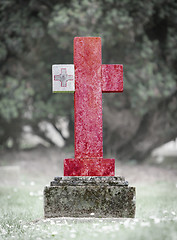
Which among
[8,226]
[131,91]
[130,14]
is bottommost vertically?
[8,226]

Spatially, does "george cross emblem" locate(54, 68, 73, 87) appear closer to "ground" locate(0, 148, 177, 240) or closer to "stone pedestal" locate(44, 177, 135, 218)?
"stone pedestal" locate(44, 177, 135, 218)

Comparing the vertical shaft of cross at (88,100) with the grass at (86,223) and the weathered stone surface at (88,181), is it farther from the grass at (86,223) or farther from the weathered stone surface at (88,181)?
the grass at (86,223)

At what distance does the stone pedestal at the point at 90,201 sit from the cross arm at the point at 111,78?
1.32 m

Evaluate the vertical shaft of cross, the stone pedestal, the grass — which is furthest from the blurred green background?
the stone pedestal

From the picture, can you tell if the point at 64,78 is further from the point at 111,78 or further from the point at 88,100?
the point at 111,78

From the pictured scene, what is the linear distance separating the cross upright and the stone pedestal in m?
0.31

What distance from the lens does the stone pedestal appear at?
163 inches

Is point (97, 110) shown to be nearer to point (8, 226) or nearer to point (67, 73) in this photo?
point (67, 73)

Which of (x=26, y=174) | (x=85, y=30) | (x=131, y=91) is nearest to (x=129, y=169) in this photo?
(x=131, y=91)

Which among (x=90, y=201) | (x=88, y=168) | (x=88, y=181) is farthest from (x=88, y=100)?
(x=90, y=201)

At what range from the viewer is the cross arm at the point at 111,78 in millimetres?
4625

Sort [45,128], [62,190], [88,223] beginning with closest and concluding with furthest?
[88,223] → [62,190] → [45,128]

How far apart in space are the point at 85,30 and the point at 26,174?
422 centimetres

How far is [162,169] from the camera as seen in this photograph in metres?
11.2
